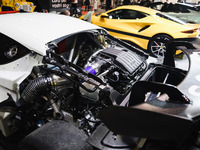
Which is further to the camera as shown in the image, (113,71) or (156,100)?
(113,71)

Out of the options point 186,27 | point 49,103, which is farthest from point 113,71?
point 186,27

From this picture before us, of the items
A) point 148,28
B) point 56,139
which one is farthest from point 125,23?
point 56,139

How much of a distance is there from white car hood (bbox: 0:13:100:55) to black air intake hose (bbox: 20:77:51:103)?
0.96 ft

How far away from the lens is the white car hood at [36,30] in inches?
73.7

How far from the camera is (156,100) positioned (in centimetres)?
108

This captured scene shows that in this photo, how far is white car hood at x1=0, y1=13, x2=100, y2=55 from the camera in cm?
187

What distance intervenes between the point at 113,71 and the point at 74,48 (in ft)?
2.74

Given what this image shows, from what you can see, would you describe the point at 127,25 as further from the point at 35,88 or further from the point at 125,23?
the point at 35,88

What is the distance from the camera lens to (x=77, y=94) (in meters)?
1.87

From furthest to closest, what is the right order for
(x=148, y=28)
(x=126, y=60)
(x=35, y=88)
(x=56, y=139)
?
1. (x=148, y=28)
2. (x=126, y=60)
3. (x=35, y=88)
4. (x=56, y=139)

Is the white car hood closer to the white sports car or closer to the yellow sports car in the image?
the white sports car

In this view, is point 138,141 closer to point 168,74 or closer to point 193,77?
point 193,77

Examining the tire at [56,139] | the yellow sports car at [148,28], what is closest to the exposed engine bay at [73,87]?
the tire at [56,139]

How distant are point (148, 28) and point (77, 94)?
4.09 metres
